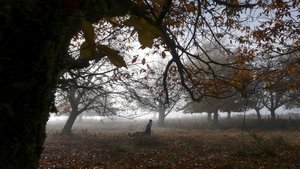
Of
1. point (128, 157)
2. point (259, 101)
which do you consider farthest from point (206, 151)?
point (259, 101)

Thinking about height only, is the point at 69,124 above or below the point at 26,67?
below

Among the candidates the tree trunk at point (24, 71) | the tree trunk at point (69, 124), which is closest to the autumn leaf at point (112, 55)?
the tree trunk at point (24, 71)

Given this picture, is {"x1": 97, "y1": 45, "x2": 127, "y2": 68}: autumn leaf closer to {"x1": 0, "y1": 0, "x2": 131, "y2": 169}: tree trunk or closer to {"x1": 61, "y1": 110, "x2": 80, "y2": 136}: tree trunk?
{"x1": 0, "y1": 0, "x2": 131, "y2": 169}: tree trunk

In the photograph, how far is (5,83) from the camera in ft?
3.60

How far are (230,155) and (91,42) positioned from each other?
12725 mm

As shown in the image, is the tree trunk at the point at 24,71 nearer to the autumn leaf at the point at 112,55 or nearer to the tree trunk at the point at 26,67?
the tree trunk at the point at 26,67

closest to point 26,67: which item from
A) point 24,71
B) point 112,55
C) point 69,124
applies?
point 24,71

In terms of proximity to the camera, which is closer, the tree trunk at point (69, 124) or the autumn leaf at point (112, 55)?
the autumn leaf at point (112, 55)

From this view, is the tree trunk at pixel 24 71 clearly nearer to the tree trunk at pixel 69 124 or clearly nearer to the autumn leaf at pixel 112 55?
the autumn leaf at pixel 112 55

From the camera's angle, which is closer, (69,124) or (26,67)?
(26,67)

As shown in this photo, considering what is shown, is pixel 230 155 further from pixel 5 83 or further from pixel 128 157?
pixel 5 83

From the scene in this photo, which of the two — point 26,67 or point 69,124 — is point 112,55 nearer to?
point 26,67

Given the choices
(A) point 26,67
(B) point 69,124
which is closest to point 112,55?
(A) point 26,67

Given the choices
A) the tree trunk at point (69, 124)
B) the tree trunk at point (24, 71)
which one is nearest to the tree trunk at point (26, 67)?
the tree trunk at point (24, 71)
